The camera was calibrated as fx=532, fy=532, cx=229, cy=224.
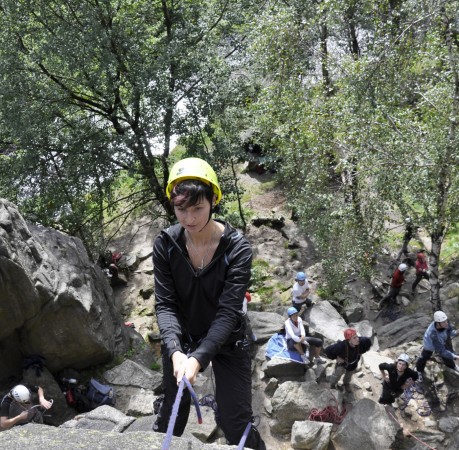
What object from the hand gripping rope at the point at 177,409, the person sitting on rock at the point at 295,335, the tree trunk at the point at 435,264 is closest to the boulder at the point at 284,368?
the person sitting on rock at the point at 295,335

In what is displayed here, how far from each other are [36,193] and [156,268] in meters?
11.4

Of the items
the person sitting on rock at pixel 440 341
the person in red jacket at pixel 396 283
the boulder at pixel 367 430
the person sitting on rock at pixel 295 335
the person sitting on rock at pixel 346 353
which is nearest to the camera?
the boulder at pixel 367 430

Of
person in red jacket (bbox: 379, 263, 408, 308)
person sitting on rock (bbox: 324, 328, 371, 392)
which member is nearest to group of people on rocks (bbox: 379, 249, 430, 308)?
person in red jacket (bbox: 379, 263, 408, 308)

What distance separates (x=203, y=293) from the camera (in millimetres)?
3363

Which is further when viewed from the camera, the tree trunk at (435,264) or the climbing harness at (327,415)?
the tree trunk at (435,264)

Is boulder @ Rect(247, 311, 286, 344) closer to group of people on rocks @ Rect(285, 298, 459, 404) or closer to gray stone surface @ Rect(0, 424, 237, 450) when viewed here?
group of people on rocks @ Rect(285, 298, 459, 404)

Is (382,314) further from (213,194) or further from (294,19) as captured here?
(213,194)

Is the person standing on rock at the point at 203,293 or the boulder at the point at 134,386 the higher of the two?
the person standing on rock at the point at 203,293

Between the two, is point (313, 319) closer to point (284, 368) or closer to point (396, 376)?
point (284, 368)

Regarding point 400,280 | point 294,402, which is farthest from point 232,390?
point 400,280

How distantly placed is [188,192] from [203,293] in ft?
2.25

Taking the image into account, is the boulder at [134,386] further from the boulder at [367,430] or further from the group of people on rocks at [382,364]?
the boulder at [367,430]

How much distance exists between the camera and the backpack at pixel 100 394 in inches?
389

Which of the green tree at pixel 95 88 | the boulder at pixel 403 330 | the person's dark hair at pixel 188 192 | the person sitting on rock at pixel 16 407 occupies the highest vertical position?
the green tree at pixel 95 88
